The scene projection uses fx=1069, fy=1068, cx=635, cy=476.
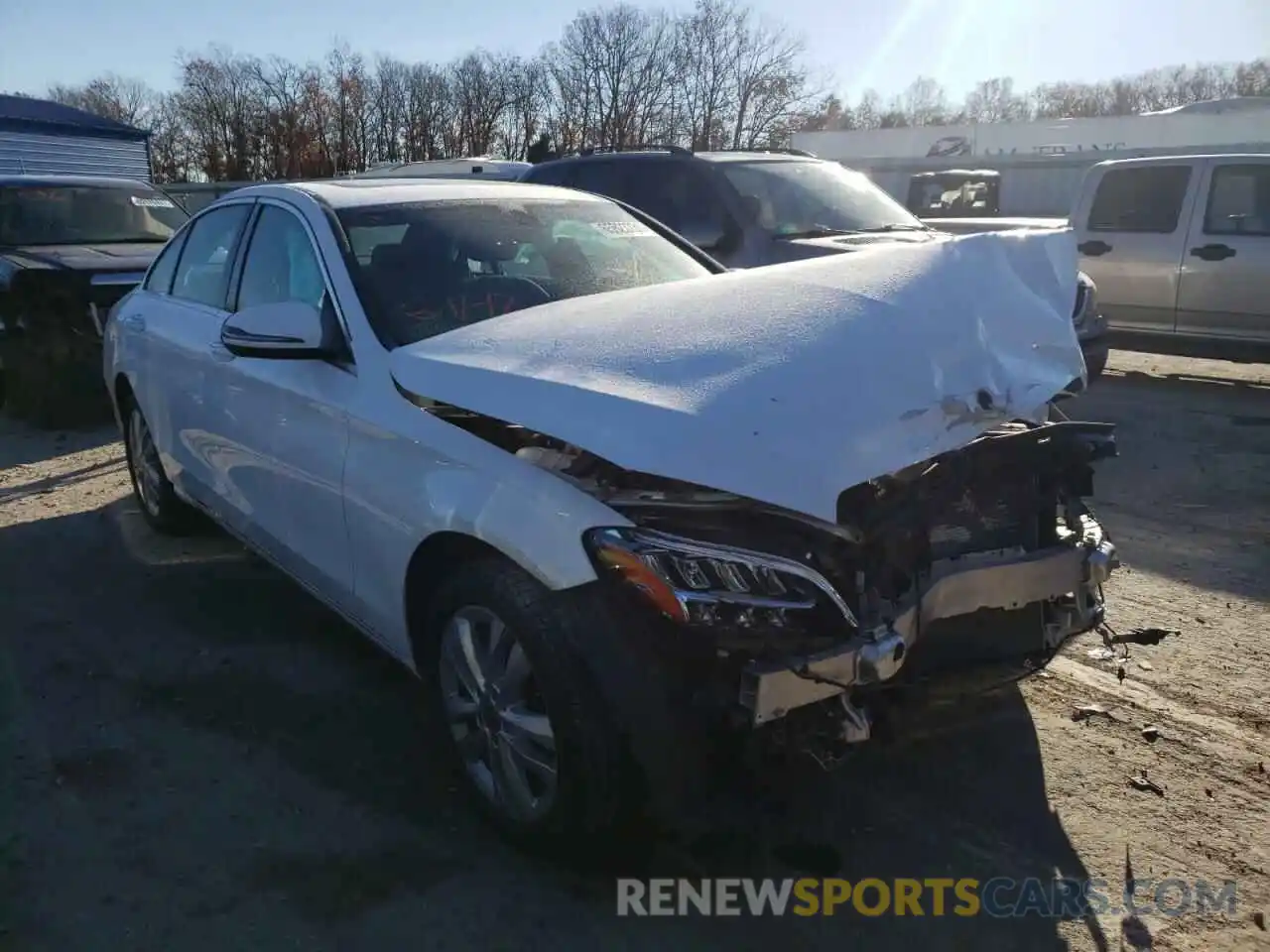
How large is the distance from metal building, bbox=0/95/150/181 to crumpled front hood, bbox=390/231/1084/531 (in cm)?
1861

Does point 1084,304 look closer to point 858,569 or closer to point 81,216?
point 858,569

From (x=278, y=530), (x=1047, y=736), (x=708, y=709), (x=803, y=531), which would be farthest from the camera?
(x=278, y=530)

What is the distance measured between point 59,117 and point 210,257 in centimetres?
2023

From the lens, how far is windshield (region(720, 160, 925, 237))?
7.66 meters

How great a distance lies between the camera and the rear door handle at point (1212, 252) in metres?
8.98

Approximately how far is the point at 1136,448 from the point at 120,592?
20.1ft

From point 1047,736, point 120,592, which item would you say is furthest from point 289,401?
point 1047,736

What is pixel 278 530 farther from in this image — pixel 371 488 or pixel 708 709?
pixel 708 709

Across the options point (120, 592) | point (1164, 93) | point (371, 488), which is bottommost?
point (120, 592)

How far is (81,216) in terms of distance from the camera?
9625 mm

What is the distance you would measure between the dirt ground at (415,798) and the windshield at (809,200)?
376 centimetres

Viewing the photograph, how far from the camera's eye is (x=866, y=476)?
8.11ft

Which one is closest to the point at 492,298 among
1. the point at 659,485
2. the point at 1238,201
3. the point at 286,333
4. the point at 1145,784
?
the point at 286,333

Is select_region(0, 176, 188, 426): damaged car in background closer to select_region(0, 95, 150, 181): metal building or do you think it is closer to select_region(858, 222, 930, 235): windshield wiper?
select_region(858, 222, 930, 235): windshield wiper
